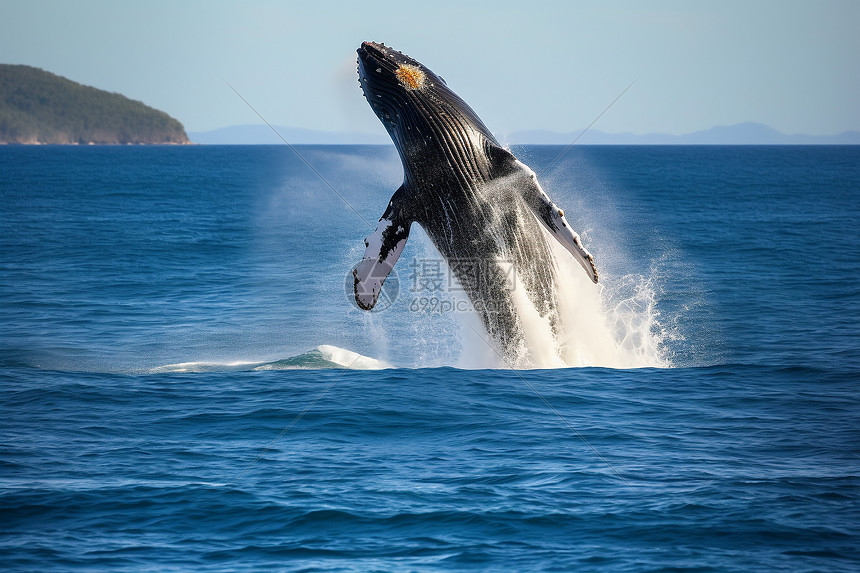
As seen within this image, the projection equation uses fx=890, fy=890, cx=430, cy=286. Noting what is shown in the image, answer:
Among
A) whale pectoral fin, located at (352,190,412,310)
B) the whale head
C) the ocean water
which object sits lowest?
the ocean water

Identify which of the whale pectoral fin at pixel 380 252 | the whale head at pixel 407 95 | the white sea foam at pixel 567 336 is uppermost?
the whale head at pixel 407 95

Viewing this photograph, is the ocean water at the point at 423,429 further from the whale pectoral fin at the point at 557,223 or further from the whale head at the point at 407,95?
the whale head at the point at 407,95

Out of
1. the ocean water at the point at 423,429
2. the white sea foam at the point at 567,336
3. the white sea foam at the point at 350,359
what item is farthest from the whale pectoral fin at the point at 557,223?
the white sea foam at the point at 350,359

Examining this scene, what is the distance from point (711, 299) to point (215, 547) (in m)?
20.5

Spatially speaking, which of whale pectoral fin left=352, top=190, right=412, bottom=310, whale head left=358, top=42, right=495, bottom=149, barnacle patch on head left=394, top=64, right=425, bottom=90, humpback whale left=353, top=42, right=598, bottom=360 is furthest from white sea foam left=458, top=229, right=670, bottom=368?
barnacle patch on head left=394, top=64, right=425, bottom=90

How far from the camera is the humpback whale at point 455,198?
45.7 feet

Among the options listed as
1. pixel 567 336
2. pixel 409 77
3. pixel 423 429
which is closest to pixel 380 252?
pixel 409 77

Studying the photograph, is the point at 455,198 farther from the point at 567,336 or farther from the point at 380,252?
the point at 567,336

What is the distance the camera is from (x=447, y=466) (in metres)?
11.4

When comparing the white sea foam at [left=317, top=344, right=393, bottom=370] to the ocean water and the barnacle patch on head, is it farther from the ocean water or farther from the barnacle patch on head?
the barnacle patch on head

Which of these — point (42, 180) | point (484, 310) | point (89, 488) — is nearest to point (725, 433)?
point (484, 310)

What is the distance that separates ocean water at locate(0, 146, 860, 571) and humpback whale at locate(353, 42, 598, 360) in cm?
85

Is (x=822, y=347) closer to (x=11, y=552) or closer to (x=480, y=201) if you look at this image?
(x=480, y=201)

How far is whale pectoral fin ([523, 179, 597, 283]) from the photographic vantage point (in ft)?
43.2
